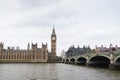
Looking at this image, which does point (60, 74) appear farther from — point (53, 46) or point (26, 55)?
point (53, 46)

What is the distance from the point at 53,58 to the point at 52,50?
280 inches

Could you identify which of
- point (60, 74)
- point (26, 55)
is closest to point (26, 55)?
point (26, 55)

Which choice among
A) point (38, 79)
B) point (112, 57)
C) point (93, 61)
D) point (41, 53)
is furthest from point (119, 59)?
point (41, 53)

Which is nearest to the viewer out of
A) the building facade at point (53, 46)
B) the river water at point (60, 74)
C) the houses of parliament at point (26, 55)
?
the river water at point (60, 74)

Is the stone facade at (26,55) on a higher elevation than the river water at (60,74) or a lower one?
higher

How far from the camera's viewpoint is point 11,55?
587ft

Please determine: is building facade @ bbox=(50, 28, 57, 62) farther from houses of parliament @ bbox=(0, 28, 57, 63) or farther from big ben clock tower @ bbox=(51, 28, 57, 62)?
houses of parliament @ bbox=(0, 28, 57, 63)

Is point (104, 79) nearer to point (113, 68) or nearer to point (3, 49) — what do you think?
point (113, 68)

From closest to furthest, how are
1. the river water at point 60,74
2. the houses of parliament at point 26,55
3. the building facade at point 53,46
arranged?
the river water at point 60,74
the houses of parliament at point 26,55
the building facade at point 53,46

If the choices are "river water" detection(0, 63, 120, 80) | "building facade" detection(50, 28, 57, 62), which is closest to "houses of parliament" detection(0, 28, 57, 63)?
"building facade" detection(50, 28, 57, 62)

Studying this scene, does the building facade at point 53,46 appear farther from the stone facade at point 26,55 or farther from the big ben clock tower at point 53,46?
the stone facade at point 26,55

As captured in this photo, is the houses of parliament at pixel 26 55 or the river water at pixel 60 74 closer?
the river water at pixel 60 74

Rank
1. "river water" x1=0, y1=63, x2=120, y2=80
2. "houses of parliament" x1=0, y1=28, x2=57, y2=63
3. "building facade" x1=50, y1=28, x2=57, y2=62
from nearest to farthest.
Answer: "river water" x1=0, y1=63, x2=120, y2=80
"houses of parliament" x1=0, y1=28, x2=57, y2=63
"building facade" x1=50, y1=28, x2=57, y2=62

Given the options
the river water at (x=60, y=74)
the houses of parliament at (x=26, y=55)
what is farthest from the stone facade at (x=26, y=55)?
the river water at (x=60, y=74)
